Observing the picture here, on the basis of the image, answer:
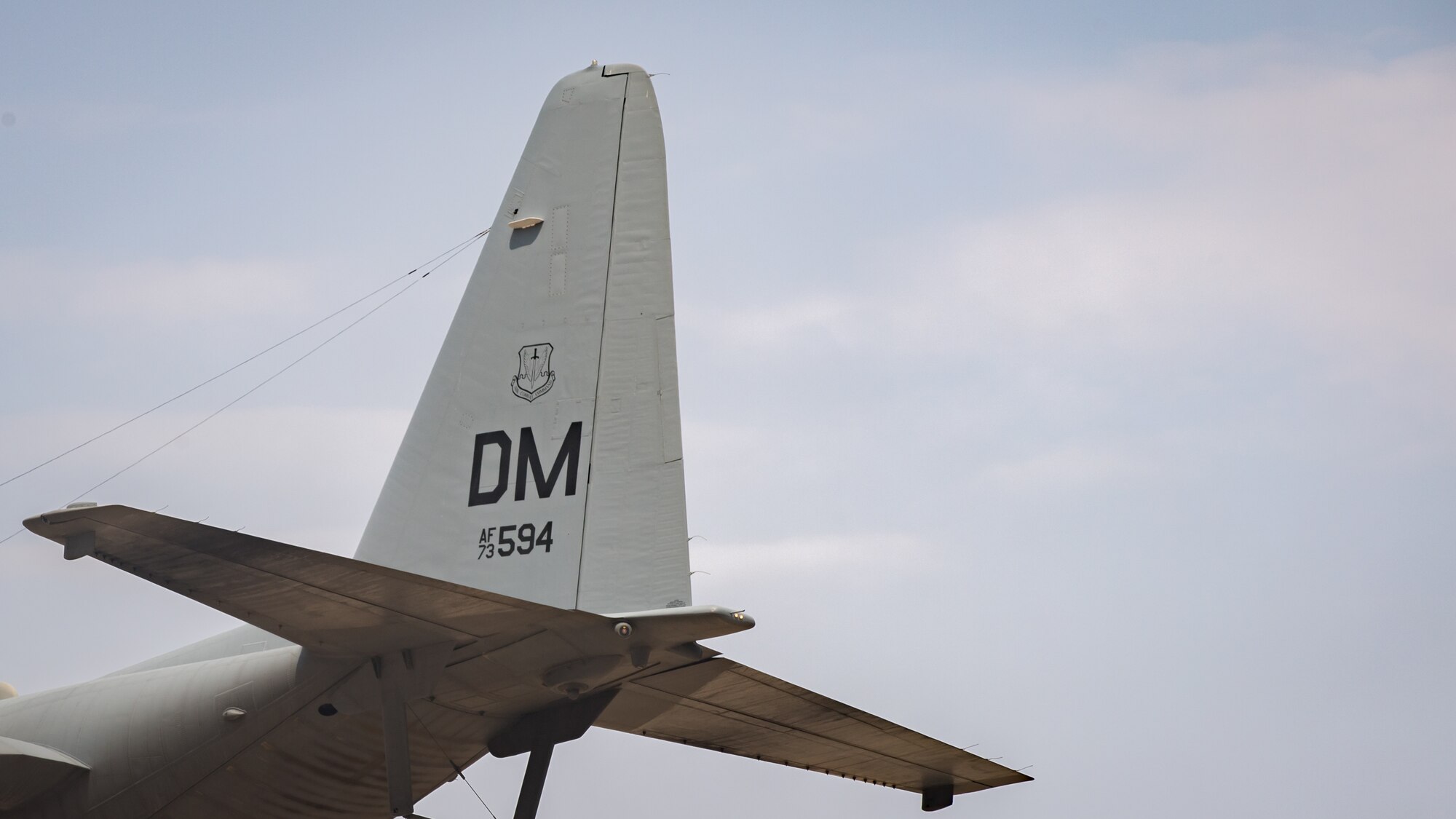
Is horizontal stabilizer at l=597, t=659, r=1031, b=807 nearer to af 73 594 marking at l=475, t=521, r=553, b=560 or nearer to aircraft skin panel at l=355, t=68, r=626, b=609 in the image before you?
af 73 594 marking at l=475, t=521, r=553, b=560

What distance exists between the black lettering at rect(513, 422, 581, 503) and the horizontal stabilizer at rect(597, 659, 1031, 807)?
6.08 ft

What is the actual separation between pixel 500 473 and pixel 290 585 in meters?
2.83

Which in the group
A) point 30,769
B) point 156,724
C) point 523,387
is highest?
point 523,387

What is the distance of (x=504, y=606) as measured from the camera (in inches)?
386

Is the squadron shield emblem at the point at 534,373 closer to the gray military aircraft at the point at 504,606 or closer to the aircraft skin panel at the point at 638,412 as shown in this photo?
the gray military aircraft at the point at 504,606

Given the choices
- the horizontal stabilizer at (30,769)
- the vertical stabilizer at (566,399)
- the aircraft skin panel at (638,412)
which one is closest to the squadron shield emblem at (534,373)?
the vertical stabilizer at (566,399)

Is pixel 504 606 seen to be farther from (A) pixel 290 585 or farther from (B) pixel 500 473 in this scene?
(B) pixel 500 473

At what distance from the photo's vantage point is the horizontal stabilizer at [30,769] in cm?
1298

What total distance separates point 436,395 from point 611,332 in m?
1.96

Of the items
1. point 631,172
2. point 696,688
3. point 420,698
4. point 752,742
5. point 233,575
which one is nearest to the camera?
point 233,575

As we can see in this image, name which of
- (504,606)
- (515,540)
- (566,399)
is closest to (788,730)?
(515,540)

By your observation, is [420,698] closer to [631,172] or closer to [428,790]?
[428,790]

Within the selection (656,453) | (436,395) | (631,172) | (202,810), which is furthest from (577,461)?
(202,810)

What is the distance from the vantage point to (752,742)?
1394cm
